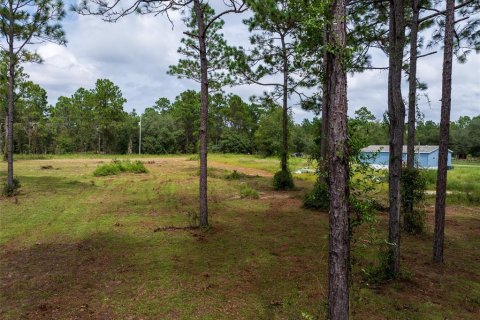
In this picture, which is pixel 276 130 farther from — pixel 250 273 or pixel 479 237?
pixel 250 273

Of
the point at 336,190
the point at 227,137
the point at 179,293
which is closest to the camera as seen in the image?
the point at 336,190

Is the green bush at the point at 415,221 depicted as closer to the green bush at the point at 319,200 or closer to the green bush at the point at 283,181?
the green bush at the point at 319,200

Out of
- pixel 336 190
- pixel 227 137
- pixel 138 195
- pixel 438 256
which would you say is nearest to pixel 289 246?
pixel 438 256

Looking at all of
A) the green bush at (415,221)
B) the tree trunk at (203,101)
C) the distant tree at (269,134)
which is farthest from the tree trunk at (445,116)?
the distant tree at (269,134)

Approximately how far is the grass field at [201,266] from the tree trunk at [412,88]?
1.95 metres

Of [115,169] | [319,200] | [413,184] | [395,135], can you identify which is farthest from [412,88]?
[115,169]

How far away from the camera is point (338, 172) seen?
3.17m

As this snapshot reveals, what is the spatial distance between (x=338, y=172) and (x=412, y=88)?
21.2 ft

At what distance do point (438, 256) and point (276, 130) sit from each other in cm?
4037

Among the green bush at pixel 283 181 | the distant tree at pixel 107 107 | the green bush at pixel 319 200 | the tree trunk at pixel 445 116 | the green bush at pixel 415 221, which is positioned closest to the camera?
the tree trunk at pixel 445 116

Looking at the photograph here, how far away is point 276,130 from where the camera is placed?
46281mm

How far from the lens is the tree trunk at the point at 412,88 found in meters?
8.12

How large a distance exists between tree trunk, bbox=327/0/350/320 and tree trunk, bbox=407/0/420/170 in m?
5.61

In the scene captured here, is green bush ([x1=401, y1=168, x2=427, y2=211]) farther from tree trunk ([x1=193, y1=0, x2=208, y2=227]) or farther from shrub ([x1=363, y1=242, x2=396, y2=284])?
tree trunk ([x1=193, y1=0, x2=208, y2=227])
